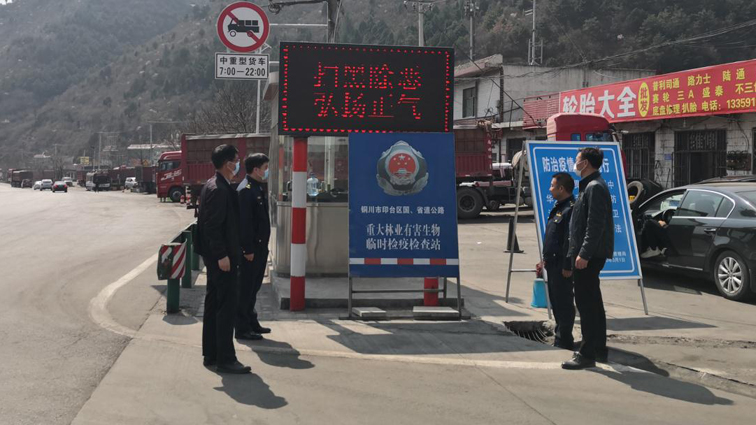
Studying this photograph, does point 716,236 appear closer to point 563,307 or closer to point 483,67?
point 563,307

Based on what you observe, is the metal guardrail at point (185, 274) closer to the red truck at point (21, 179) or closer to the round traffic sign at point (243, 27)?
the round traffic sign at point (243, 27)

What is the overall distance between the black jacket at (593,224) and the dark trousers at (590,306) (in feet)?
0.48

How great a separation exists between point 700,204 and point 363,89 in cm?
574

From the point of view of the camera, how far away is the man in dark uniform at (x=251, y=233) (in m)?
7.07

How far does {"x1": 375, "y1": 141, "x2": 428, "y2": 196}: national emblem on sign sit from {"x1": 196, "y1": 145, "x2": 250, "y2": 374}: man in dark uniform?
264 centimetres

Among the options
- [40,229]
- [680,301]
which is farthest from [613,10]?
[680,301]

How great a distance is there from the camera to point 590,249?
243 inches

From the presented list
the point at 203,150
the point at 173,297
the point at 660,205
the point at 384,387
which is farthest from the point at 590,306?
the point at 203,150

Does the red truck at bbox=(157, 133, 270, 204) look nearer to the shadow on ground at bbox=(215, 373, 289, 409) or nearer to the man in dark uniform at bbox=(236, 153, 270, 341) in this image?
the man in dark uniform at bbox=(236, 153, 270, 341)

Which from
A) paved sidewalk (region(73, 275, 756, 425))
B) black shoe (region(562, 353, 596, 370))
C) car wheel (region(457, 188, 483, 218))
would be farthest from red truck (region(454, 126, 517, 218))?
black shoe (region(562, 353, 596, 370))

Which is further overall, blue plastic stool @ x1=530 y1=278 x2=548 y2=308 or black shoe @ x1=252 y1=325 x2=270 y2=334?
blue plastic stool @ x1=530 y1=278 x2=548 y2=308

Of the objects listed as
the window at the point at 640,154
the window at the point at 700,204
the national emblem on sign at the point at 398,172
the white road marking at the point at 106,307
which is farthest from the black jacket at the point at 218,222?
the window at the point at 640,154

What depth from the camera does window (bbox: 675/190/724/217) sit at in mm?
10700

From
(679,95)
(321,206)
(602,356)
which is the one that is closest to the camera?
(602,356)
